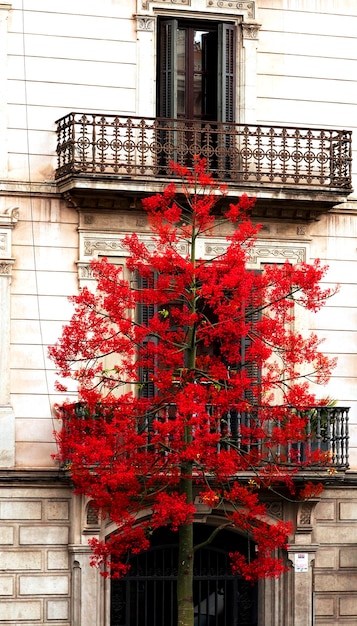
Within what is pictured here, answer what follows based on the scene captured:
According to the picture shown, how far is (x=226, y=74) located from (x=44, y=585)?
28.3ft

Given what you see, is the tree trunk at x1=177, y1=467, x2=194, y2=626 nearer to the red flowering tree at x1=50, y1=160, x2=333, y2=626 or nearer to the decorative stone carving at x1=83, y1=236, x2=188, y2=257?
the red flowering tree at x1=50, y1=160, x2=333, y2=626

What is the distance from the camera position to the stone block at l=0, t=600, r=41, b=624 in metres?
27.5

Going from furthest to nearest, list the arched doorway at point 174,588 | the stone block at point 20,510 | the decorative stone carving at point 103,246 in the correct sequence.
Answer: the arched doorway at point 174,588
the decorative stone carving at point 103,246
the stone block at point 20,510

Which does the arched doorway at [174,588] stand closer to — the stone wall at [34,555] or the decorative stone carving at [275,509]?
the decorative stone carving at [275,509]

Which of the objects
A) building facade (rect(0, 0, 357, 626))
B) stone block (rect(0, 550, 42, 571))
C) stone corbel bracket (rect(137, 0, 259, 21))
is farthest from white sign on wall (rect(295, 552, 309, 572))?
stone corbel bracket (rect(137, 0, 259, 21))

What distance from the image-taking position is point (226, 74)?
95.8 feet

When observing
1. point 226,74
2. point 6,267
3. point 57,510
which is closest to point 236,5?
point 226,74

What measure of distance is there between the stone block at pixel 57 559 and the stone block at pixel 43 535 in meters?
0.15

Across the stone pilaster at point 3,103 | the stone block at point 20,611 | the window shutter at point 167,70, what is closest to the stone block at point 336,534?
the stone block at point 20,611

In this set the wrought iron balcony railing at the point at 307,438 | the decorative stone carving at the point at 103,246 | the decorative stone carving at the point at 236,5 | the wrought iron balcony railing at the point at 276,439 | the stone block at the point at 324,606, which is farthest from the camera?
the decorative stone carving at the point at 236,5

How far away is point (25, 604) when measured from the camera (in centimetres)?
2762

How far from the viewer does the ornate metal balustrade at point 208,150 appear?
1098 inches

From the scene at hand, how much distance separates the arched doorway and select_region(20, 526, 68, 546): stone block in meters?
1.32

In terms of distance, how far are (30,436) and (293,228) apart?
216 inches
